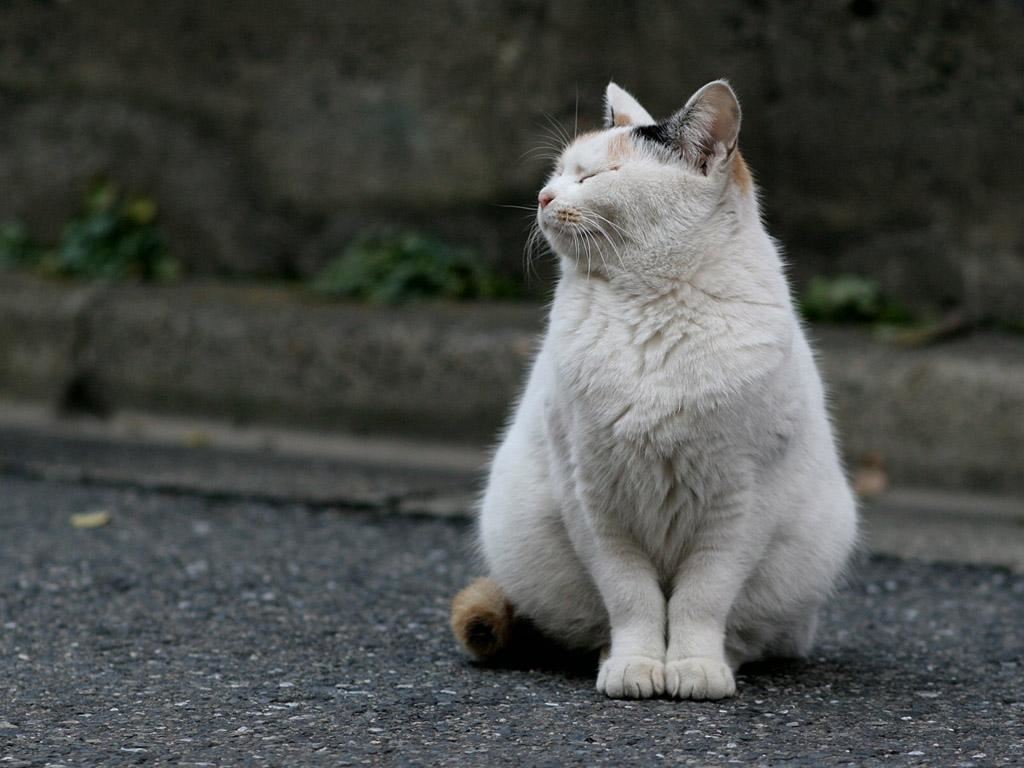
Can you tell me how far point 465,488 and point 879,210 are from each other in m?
1.98

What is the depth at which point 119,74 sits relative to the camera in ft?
22.3

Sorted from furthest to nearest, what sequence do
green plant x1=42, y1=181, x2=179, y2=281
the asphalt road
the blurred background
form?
green plant x1=42, y1=181, x2=179, y2=281 < the blurred background < the asphalt road

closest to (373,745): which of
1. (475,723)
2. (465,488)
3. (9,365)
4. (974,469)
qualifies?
(475,723)

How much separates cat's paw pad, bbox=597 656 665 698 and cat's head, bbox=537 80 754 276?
788 mm

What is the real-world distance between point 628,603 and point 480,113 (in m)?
3.71

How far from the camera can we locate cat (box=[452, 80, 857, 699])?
290 cm

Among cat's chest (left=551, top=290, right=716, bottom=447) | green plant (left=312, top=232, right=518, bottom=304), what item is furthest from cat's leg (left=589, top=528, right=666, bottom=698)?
→ green plant (left=312, top=232, right=518, bottom=304)

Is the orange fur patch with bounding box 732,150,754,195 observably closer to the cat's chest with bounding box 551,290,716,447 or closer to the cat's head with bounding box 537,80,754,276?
the cat's head with bounding box 537,80,754,276

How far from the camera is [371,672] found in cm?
320

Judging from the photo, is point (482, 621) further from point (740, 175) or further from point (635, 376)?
point (740, 175)

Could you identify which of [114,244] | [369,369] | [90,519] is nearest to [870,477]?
[369,369]

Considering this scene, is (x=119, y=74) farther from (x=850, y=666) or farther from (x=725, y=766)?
(x=725, y=766)

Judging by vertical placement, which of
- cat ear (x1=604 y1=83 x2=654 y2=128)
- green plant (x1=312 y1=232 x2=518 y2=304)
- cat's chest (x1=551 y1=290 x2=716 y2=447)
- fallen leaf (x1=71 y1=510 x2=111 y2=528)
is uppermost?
cat ear (x1=604 y1=83 x2=654 y2=128)

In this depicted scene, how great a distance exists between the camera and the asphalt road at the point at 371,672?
2.64 metres
